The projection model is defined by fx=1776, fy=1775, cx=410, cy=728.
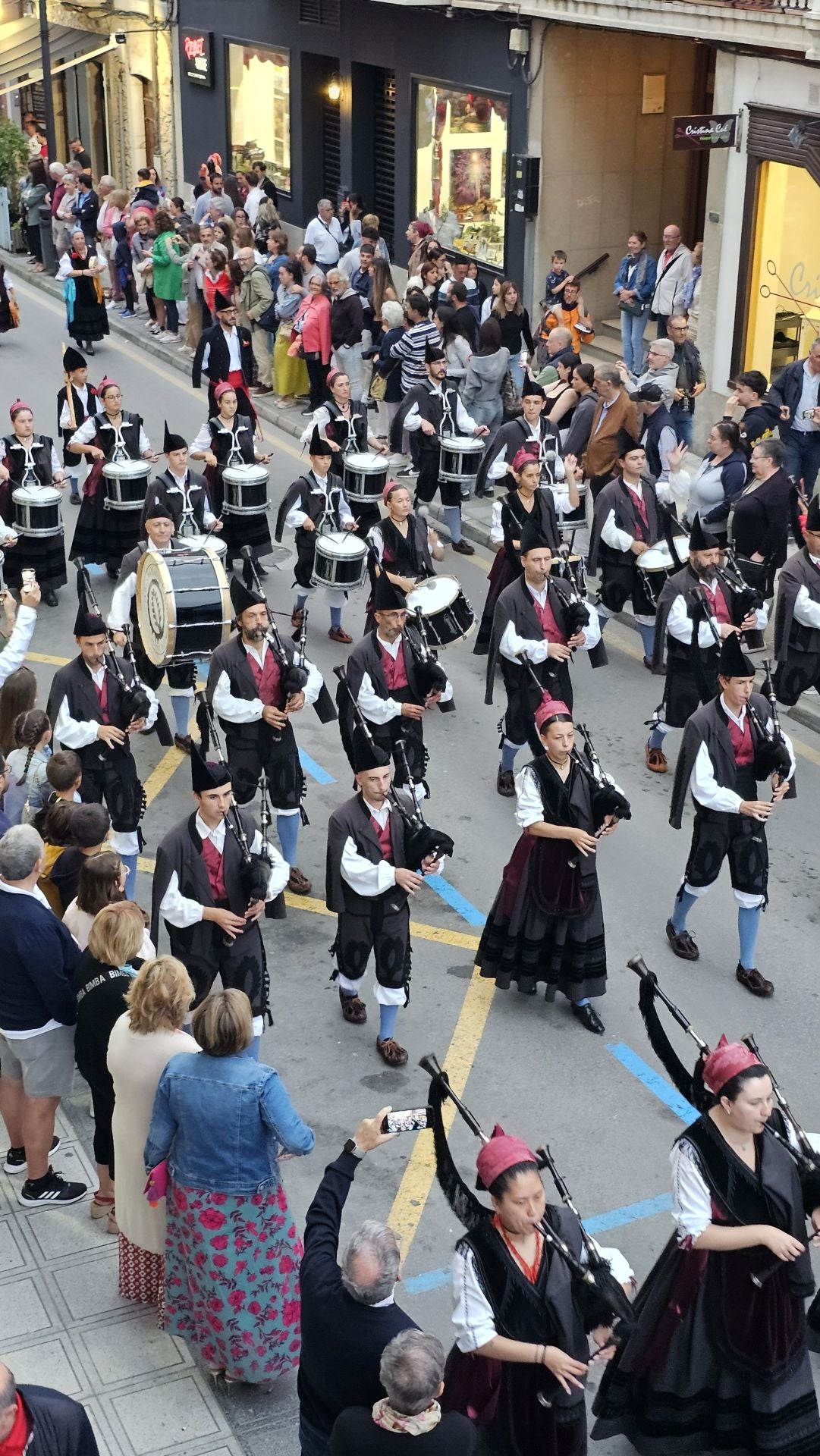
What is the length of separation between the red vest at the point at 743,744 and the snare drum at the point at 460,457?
237 inches

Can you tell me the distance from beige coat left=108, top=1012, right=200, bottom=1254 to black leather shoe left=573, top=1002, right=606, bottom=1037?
284cm

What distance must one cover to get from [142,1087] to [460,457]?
29.0 feet

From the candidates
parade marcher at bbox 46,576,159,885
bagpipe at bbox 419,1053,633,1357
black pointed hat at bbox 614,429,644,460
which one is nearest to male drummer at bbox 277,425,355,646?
black pointed hat at bbox 614,429,644,460

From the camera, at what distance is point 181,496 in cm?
1262

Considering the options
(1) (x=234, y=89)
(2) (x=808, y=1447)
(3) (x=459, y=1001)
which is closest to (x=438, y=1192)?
(3) (x=459, y=1001)

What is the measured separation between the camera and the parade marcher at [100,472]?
14.1 metres

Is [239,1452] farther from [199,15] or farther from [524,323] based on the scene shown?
[199,15]

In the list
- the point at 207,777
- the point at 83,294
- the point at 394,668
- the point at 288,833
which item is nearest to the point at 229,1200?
the point at 207,777

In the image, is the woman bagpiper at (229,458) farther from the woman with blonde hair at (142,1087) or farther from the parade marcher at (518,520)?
the woman with blonde hair at (142,1087)

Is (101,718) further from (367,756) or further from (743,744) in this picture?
(743,744)

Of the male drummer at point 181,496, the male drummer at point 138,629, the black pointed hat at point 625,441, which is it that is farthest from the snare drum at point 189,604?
the black pointed hat at point 625,441

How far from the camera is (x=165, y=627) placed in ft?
34.9

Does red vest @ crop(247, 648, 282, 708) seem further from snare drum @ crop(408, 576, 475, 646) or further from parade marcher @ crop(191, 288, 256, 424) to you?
parade marcher @ crop(191, 288, 256, 424)

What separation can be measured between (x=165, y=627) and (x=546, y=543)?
7.64 ft
